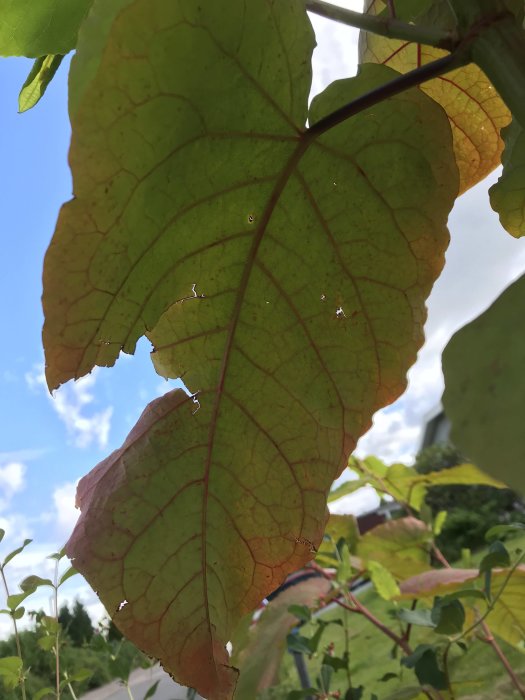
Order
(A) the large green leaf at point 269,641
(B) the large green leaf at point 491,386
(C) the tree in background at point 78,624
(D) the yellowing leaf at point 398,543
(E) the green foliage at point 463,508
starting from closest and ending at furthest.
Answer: (B) the large green leaf at point 491,386 → (A) the large green leaf at point 269,641 → (D) the yellowing leaf at point 398,543 → (C) the tree in background at point 78,624 → (E) the green foliage at point 463,508

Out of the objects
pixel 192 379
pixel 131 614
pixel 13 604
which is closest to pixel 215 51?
pixel 192 379

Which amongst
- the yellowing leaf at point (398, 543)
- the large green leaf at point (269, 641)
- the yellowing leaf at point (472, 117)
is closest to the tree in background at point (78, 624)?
the large green leaf at point (269, 641)

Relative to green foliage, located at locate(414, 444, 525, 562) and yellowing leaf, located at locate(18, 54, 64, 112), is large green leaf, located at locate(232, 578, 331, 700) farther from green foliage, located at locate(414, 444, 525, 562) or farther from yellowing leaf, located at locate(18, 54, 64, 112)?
green foliage, located at locate(414, 444, 525, 562)

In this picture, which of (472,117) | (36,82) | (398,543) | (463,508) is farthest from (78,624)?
(463,508)

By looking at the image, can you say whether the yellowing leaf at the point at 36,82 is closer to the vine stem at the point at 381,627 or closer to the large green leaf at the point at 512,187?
the large green leaf at the point at 512,187

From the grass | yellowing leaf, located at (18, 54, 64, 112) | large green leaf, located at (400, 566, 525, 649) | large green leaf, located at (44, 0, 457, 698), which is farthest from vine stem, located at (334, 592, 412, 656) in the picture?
yellowing leaf, located at (18, 54, 64, 112)

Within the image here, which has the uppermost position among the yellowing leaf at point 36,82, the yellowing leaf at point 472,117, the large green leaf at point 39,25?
the yellowing leaf at point 36,82
